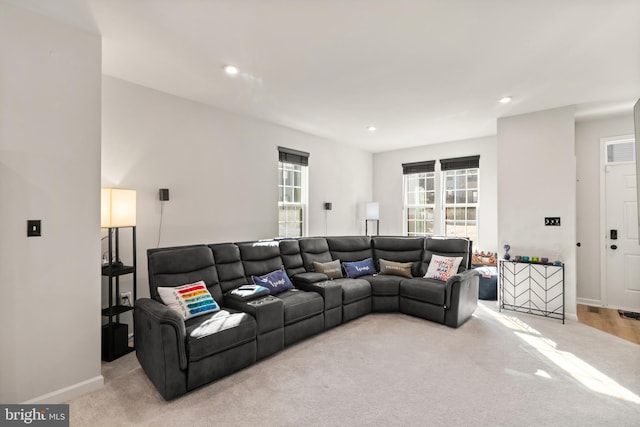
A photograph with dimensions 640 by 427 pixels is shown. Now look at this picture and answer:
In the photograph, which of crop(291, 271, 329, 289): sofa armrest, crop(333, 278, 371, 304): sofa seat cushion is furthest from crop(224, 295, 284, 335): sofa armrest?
crop(333, 278, 371, 304): sofa seat cushion

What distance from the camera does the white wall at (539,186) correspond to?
13.5ft

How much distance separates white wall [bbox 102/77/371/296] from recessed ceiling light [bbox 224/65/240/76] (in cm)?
105

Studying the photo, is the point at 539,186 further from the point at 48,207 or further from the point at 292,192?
the point at 48,207

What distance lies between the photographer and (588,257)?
4.69 metres

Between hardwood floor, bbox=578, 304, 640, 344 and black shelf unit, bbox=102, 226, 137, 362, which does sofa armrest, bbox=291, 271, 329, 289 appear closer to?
black shelf unit, bbox=102, 226, 137, 362

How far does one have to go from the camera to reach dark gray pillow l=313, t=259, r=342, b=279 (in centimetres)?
431

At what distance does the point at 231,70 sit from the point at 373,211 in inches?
164

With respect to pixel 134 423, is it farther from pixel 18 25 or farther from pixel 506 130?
pixel 506 130

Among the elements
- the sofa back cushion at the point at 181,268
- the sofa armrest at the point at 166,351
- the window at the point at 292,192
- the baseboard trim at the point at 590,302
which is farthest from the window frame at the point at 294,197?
the baseboard trim at the point at 590,302

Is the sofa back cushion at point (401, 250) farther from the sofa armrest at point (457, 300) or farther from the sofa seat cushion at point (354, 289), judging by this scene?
the sofa armrest at point (457, 300)

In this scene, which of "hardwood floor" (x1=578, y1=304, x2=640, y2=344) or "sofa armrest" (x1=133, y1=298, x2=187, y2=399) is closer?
"sofa armrest" (x1=133, y1=298, x2=187, y2=399)

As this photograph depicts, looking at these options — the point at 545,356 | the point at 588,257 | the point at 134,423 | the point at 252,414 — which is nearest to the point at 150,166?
the point at 134,423

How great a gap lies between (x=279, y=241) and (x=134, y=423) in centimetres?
246

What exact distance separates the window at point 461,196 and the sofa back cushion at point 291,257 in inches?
133
